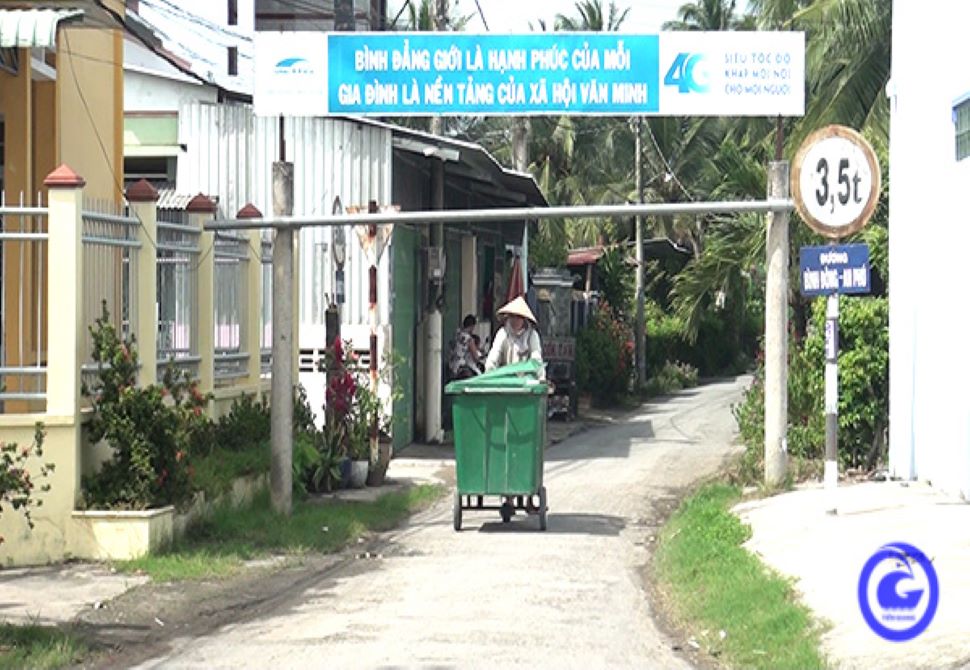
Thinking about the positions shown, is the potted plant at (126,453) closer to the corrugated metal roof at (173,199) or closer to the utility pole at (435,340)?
the corrugated metal roof at (173,199)

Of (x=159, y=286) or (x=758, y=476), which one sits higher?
(x=159, y=286)

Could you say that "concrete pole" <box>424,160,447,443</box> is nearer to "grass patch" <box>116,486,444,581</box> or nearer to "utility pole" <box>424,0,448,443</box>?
"utility pole" <box>424,0,448,443</box>

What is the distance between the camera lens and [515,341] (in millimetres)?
16156

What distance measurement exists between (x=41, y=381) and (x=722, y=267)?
1482 centimetres

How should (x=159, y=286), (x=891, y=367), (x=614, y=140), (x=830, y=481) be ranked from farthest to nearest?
(x=614, y=140), (x=891, y=367), (x=159, y=286), (x=830, y=481)

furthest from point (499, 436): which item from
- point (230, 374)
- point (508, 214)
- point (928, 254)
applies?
point (928, 254)

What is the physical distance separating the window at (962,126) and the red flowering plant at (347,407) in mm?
6838

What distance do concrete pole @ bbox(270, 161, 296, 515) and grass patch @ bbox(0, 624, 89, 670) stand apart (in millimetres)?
5401

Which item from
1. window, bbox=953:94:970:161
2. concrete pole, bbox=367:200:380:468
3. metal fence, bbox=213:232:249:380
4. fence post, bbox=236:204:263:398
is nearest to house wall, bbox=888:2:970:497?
window, bbox=953:94:970:161

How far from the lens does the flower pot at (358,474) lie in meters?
18.2

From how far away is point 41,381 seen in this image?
13.1m

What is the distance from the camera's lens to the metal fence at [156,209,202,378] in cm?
1520

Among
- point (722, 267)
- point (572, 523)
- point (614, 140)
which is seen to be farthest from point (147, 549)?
point (614, 140)

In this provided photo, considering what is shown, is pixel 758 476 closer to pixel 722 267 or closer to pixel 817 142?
pixel 817 142
